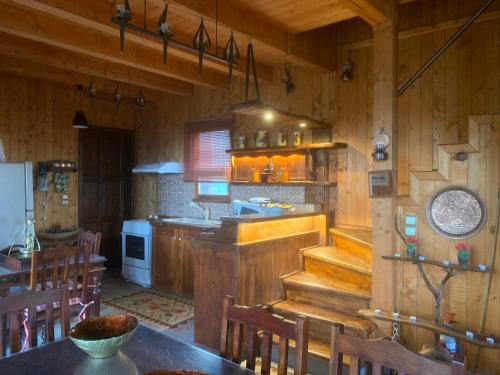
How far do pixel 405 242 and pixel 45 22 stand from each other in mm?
3574

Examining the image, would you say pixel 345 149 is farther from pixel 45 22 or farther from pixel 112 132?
pixel 112 132

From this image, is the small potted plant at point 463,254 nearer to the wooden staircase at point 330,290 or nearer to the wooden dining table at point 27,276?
the wooden staircase at point 330,290

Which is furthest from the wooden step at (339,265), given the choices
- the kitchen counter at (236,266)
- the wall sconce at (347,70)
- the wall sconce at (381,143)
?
the wall sconce at (347,70)

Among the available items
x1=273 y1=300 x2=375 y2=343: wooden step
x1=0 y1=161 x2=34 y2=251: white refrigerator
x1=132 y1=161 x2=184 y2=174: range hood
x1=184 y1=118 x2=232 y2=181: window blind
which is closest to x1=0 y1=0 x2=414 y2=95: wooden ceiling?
x1=184 y1=118 x2=232 y2=181: window blind

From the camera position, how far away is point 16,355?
5.43ft

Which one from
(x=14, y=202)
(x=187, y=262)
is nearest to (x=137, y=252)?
(x=187, y=262)

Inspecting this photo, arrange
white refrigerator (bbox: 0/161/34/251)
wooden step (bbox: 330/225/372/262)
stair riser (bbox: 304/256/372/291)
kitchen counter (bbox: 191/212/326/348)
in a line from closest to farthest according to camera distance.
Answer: kitchen counter (bbox: 191/212/326/348)
stair riser (bbox: 304/256/372/291)
wooden step (bbox: 330/225/372/262)
white refrigerator (bbox: 0/161/34/251)

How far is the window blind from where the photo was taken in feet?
17.8

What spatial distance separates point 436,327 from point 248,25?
9.36 feet

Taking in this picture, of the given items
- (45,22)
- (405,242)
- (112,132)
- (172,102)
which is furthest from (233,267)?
(112,132)

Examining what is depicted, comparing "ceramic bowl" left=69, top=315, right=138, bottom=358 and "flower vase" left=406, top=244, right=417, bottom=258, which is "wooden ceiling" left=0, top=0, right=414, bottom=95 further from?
"ceramic bowl" left=69, top=315, right=138, bottom=358

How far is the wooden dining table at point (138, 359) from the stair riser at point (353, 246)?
2.47 meters

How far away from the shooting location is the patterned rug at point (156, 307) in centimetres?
428

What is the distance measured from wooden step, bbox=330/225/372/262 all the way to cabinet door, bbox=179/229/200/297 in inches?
72.5
